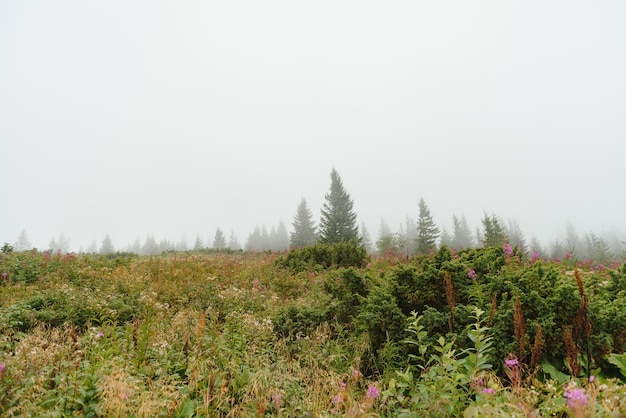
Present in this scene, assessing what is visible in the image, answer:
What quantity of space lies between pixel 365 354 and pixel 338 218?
2888 cm

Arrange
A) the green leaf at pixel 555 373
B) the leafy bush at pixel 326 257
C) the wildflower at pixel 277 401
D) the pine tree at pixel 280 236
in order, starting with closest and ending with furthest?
the wildflower at pixel 277 401, the green leaf at pixel 555 373, the leafy bush at pixel 326 257, the pine tree at pixel 280 236

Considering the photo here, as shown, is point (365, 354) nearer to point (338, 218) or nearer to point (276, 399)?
point (276, 399)

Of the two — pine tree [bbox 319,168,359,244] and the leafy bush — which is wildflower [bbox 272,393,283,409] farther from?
pine tree [bbox 319,168,359,244]

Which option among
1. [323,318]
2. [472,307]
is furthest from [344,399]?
[323,318]

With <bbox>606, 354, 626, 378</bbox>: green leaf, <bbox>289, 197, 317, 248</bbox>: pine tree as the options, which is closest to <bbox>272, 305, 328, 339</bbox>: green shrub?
<bbox>606, 354, 626, 378</bbox>: green leaf

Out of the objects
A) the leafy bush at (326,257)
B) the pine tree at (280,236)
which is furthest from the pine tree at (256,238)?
the leafy bush at (326,257)

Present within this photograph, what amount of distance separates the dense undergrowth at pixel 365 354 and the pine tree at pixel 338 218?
26.2 m

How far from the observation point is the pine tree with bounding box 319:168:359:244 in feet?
104

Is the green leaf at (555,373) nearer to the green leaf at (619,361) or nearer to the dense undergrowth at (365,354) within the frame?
the dense undergrowth at (365,354)

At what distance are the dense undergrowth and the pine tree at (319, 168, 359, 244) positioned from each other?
85.8 ft

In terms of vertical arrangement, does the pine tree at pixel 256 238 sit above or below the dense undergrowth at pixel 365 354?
above

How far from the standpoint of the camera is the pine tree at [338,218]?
104 feet

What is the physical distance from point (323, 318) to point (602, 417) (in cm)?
356

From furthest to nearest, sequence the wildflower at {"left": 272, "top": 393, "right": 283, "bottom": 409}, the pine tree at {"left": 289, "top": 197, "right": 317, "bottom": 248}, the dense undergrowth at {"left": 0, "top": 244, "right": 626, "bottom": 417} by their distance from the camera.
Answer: the pine tree at {"left": 289, "top": 197, "right": 317, "bottom": 248} < the wildflower at {"left": 272, "top": 393, "right": 283, "bottom": 409} < the dense undergrowth at {"left": 0, "top": 244, "right": 626, "bottom": 417}
